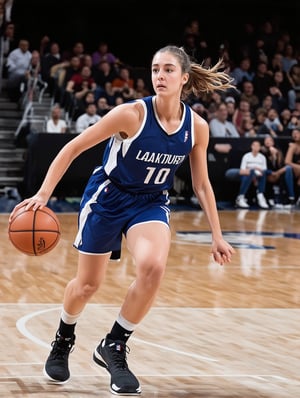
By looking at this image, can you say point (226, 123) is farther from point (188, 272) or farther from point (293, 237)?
point (188, 272)

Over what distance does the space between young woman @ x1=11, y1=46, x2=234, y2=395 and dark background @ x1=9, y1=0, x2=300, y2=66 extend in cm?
1706

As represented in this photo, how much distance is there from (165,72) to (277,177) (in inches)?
514

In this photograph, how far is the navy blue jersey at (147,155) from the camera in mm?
5211

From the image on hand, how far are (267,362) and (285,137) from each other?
1273 centimetres

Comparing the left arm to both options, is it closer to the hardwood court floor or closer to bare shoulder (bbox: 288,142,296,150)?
the hardwood court floor

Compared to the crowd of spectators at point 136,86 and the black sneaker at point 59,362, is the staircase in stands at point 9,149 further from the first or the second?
the black sneaker at point 59,362

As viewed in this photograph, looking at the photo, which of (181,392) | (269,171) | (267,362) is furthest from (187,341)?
(269,171)

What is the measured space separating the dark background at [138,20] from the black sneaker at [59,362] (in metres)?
17.1

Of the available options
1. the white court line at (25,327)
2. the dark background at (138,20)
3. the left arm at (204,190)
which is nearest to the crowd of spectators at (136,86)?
the dark background at (138,20)

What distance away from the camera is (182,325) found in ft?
23.4

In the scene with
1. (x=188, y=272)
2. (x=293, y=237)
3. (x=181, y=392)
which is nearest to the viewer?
(x=181, y=392)

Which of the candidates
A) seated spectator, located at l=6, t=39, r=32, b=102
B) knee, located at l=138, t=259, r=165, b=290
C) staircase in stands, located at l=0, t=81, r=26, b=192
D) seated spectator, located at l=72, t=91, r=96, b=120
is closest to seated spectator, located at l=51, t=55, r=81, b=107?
seated spectator, located at l=72, t=91, r=96, b=120

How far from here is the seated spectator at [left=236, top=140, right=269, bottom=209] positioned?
1762 cm

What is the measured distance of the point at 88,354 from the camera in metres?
6.04
